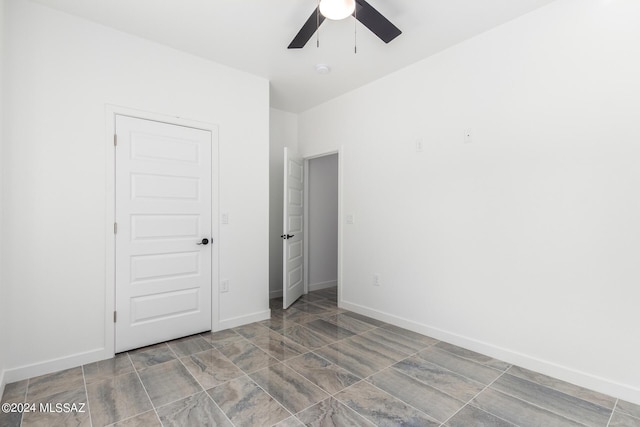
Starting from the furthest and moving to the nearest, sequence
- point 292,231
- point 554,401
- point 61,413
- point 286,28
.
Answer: point 292,231, point 286,28, point 554,401, point 61,413

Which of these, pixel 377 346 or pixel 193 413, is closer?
pixel 193 413

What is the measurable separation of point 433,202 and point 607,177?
4.22 ft

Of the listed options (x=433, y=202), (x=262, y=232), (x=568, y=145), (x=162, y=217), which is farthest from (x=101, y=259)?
(x=568, y=145)

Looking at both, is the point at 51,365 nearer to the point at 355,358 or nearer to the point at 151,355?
the point at 151,355

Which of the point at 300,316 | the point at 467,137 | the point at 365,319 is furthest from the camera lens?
the point at 300,316

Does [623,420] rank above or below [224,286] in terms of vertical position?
below

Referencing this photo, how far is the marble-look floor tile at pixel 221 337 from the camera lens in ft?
9.85

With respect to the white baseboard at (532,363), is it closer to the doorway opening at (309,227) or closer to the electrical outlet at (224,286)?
the doorway opening at (309,227)

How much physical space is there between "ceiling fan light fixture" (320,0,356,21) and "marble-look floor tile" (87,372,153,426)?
2.70 metres

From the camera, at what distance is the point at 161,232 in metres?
2.94

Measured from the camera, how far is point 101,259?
262cm

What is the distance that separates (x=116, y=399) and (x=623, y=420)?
314 cm

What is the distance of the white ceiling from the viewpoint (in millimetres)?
2369

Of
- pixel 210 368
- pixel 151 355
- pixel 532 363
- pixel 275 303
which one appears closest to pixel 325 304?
pixel 275 303
